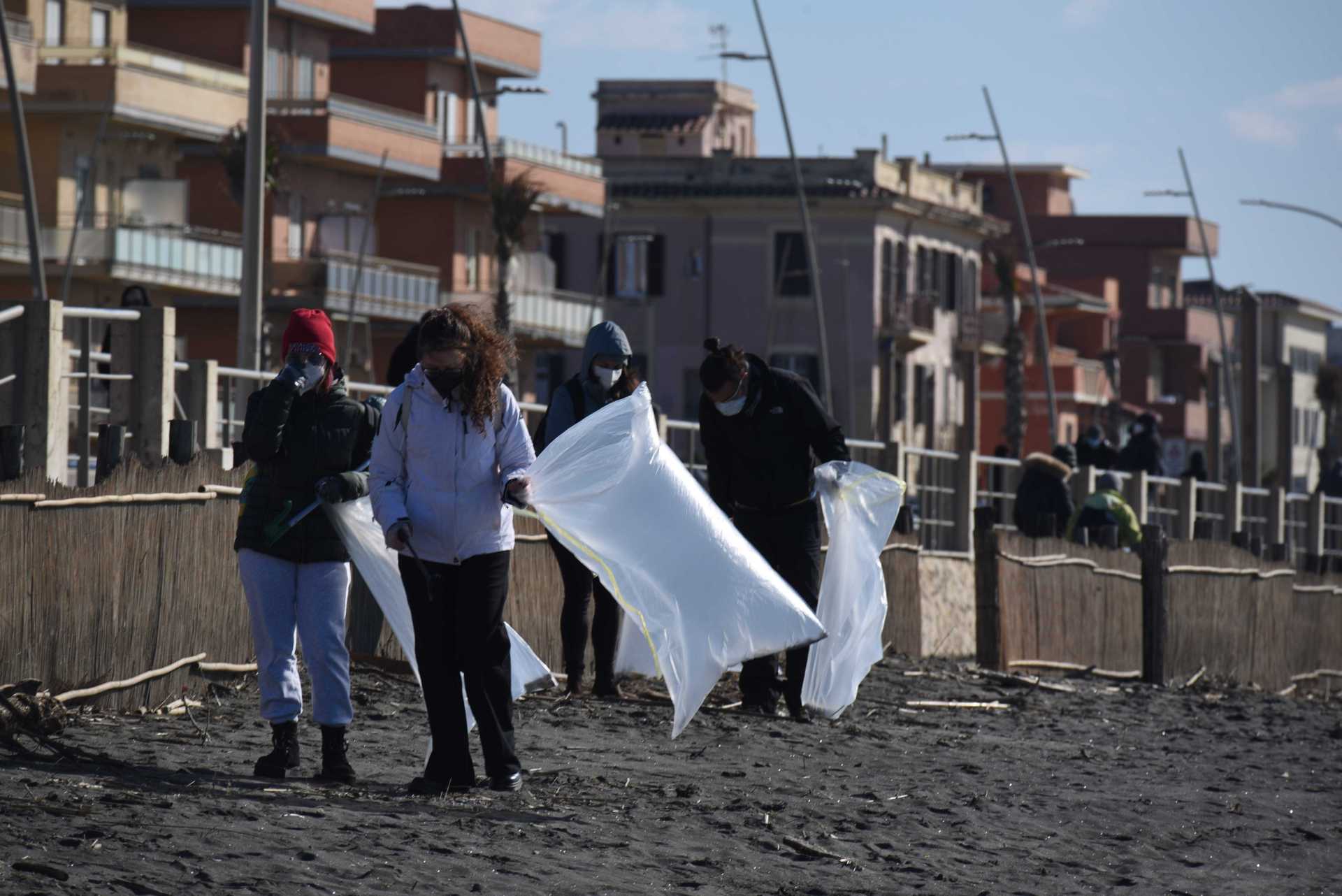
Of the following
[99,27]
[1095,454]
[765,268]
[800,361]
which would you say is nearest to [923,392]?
[800,361]

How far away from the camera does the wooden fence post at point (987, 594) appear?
17.4m

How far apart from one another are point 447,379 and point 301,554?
34.5 inches

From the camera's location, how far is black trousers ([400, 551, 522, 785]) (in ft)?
29.9

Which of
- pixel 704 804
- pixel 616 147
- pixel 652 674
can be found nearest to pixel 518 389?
pixel 616 147

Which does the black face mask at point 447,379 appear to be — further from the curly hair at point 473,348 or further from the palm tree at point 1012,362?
the palm tree at point 1012,362

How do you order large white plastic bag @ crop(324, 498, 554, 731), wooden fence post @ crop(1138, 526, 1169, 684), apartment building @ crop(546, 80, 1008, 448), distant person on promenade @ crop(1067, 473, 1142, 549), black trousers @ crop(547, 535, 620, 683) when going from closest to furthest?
large white plastic bag @ crop(324, 498, 554, 731) → black trousers @ crop(547, 535, 620, 683) → wooden fence post @ crop(1138, 526, 1169, 684) → distant person on promenade @ crop(1067, 473, 1142, 549) → apartment building @ crop(546, 80, 1008, 448)

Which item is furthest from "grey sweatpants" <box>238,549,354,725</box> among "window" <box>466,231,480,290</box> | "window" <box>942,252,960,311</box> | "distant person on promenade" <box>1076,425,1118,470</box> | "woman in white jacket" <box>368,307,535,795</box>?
"window" <box>942,252,960,311</box>

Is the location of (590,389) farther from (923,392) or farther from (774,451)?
(923,392)

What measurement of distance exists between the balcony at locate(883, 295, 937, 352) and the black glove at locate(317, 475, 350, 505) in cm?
6191

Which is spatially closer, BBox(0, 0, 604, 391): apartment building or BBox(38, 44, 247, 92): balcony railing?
BBox(38, 44, 247, 92): balcony railing

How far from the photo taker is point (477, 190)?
61.3 m

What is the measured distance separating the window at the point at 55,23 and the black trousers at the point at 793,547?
1625 inches

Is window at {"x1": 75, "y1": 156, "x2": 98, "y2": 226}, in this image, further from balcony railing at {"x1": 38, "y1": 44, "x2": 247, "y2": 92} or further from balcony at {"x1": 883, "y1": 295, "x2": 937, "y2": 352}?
balcony at {"x1": 883, "y1": 295, "x2": 937, "y2": 352}

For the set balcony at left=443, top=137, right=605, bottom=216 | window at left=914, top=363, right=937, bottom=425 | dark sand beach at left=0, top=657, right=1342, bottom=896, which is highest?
balcony at left=443, top=137, right=605, bottom=216
